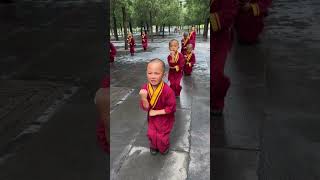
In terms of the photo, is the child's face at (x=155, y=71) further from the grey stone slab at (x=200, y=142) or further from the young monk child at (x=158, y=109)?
the grey stone slab at (x=200, y=142)

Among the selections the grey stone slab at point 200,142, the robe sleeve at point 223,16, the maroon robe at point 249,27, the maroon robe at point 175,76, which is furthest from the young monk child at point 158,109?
the maroon robe at point 249,27

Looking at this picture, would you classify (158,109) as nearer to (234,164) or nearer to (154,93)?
(154,93)

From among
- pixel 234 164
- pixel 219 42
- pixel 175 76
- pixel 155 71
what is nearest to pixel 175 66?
pixel 175 76

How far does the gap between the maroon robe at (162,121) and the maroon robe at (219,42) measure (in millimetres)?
919

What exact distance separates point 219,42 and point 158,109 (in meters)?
1.35

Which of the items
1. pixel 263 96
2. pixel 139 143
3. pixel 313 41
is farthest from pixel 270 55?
pixel 139 143

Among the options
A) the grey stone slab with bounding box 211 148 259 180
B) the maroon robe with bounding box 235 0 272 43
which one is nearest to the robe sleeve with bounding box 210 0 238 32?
the grey stone slab with bounding box 211 148 259 180

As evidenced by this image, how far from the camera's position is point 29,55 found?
37.6 feet

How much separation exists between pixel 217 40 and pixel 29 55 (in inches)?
314

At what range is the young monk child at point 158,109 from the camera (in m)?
4.46

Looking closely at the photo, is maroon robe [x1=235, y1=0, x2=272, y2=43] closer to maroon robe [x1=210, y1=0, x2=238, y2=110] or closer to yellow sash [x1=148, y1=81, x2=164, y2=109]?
maroon robe [x1=210, y1=0, x2=238, y2=110]

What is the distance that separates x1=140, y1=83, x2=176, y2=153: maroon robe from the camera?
14.8 feet

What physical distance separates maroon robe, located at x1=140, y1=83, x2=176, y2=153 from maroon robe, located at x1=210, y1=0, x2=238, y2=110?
0.92m

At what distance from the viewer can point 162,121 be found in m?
4.60
